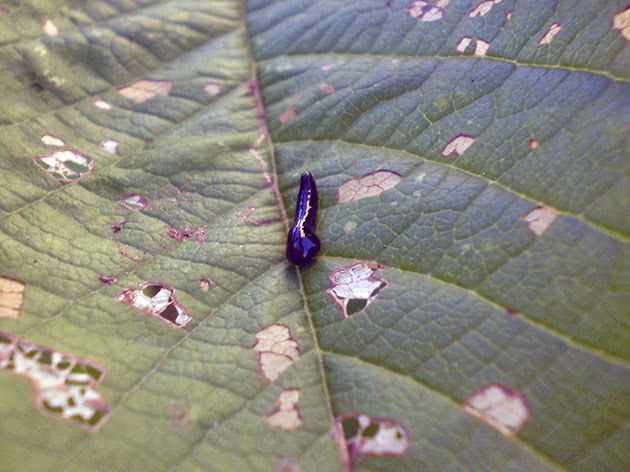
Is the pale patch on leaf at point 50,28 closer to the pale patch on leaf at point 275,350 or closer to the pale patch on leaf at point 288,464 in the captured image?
the pale patch on leaf at point 275,350

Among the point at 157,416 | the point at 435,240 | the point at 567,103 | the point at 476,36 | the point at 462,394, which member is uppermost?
the point at 476,36

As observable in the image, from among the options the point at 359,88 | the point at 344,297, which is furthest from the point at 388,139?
the point at 344,297

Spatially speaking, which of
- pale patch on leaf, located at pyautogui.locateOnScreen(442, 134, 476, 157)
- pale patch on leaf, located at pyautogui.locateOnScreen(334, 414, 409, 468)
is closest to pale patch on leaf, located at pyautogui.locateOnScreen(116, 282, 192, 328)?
pale patch on leaf, located at pyautogui.locateOnScreen(334, 414, 409, 468)

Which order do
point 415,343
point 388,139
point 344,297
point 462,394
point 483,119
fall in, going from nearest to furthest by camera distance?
point 462,394 < point 415,343 < point 344,297 < point 483,119 < point 388,139

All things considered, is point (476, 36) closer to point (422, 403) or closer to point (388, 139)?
point (388, 139)

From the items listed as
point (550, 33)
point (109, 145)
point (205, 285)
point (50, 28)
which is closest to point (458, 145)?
point (550, 33)
